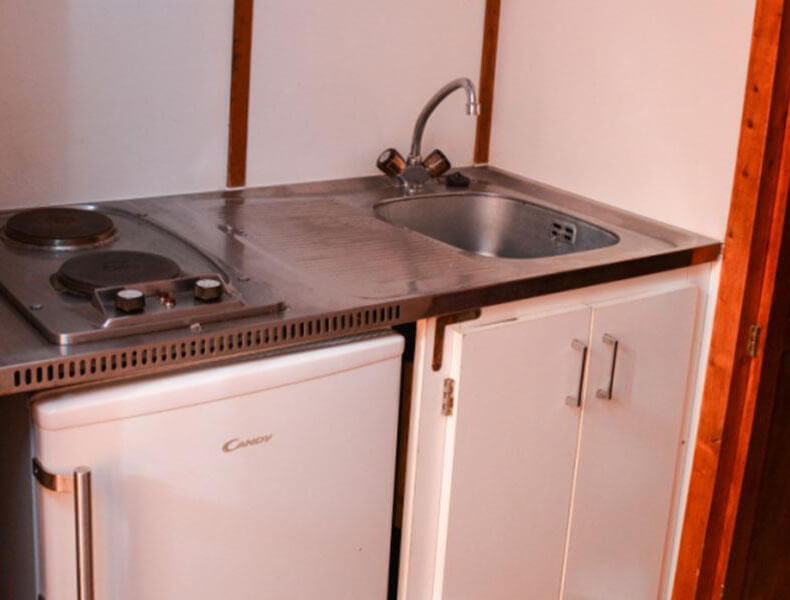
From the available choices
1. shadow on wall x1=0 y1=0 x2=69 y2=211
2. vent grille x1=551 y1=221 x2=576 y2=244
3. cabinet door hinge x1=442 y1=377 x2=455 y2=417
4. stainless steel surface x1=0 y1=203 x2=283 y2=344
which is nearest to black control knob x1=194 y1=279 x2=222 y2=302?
stainless steel surface x1=0 y1=203 x2=283 y2=344

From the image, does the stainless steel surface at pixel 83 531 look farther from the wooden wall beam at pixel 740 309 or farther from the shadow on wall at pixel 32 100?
the wooden wall beam at pixel 740 309

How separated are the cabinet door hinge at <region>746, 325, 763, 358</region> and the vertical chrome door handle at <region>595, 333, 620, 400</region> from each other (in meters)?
0.30

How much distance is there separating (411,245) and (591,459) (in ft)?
1.77

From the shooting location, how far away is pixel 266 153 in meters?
2.41

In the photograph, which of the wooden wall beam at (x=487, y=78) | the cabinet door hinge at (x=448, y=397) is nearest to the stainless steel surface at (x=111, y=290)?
the cabinet door hinge at (x=448, y=397)

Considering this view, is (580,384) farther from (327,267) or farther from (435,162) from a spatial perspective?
(435,162)

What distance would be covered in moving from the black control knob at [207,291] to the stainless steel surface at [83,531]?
0.31m

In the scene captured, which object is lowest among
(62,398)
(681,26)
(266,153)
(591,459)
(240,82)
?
(591,459)

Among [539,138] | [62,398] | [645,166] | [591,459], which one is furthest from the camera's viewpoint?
[539,138]

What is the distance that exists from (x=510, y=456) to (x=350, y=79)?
0.91 metres

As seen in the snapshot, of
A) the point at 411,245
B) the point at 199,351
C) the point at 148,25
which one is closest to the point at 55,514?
the point at 199,351

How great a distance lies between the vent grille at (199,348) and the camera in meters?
1.52

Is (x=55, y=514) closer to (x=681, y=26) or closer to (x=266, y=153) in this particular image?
(x=266, y=153)


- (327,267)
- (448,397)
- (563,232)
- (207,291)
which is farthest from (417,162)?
(207,291)
